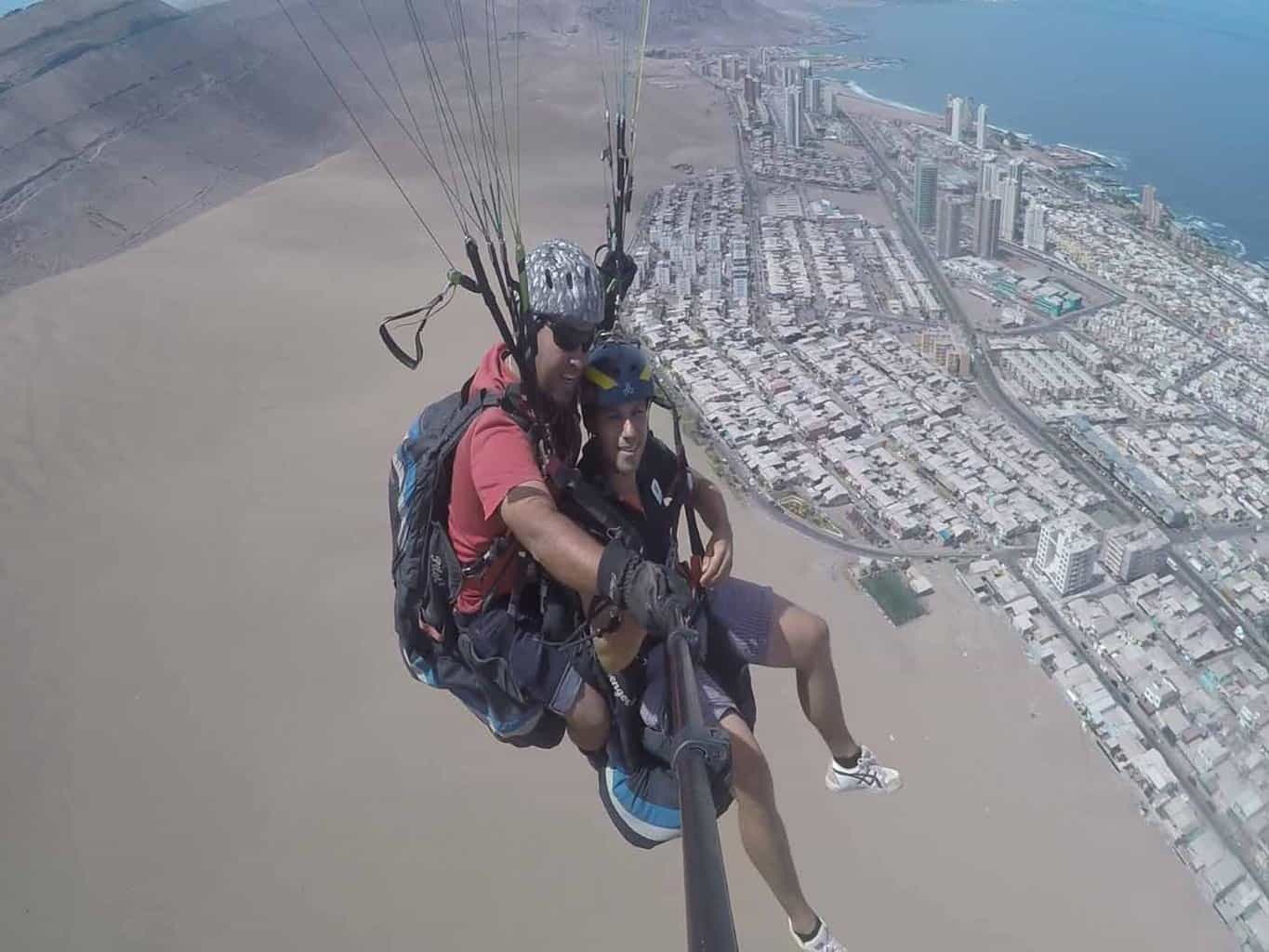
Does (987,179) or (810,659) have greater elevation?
(810,659)

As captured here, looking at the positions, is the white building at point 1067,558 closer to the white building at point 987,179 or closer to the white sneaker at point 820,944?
the white sneaker at point 820,944

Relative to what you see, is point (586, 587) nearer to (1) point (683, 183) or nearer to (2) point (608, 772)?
(2) point (608, 772)

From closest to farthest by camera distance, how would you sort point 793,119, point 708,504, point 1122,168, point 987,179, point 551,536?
1. point 551,536
2. point 708,504
3. point 987,179
4. point 1122,168
5. point 793,119

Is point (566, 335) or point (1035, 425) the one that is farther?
point (1035, 425)

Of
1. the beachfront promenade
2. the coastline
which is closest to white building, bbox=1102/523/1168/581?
the beachfront promenade

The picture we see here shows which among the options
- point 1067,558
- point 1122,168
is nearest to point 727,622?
point 1067,558

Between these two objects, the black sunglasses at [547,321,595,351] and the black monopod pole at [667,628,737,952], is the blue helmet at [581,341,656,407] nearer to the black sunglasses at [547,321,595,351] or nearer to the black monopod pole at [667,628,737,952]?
the black sunglasses at [547,321,595,351]

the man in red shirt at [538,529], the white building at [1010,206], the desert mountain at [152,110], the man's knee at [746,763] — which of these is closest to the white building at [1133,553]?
the man's knee at [746,763]

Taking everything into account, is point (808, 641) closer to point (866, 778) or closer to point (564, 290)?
point (866, 778)
